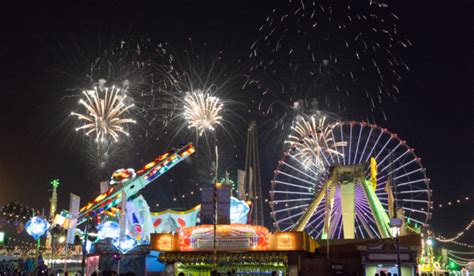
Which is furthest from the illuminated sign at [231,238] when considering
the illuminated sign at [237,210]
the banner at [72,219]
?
the illuminated sign at [237,210]

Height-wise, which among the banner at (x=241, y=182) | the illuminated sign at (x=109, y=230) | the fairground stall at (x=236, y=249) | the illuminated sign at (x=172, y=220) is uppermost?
the banner at (x=241, y=182)

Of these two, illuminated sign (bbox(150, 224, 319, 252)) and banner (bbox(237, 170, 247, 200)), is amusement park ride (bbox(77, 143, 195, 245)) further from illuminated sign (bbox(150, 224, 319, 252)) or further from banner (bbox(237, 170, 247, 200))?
illuminated sign (bbox(150, 224, 319, 252))

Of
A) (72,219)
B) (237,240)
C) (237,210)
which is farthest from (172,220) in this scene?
(237,240)

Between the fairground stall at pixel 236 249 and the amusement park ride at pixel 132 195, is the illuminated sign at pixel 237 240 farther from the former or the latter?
the amusement park ride at pixel 132 195

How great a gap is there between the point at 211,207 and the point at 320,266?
13617mm

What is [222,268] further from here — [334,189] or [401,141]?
[401,141]

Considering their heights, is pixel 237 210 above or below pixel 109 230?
above

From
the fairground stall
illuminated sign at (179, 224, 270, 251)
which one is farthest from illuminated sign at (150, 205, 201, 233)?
illuminated sign at (179, 224, 270, 251)

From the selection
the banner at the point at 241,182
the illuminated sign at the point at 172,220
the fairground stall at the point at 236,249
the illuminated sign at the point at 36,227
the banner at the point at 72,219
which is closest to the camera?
the fairground stall at the point at 236,249

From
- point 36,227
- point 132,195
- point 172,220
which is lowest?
point 36,227

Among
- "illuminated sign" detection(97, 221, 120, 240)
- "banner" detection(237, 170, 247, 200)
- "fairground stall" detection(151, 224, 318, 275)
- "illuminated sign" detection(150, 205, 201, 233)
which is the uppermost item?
"banner" detection(237, 170, 247, 200)

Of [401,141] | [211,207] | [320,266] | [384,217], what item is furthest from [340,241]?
[211,207]

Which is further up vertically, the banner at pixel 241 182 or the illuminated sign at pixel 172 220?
the banner at pixel 241 182

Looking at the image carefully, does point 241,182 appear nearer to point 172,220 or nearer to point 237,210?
point 237,210
